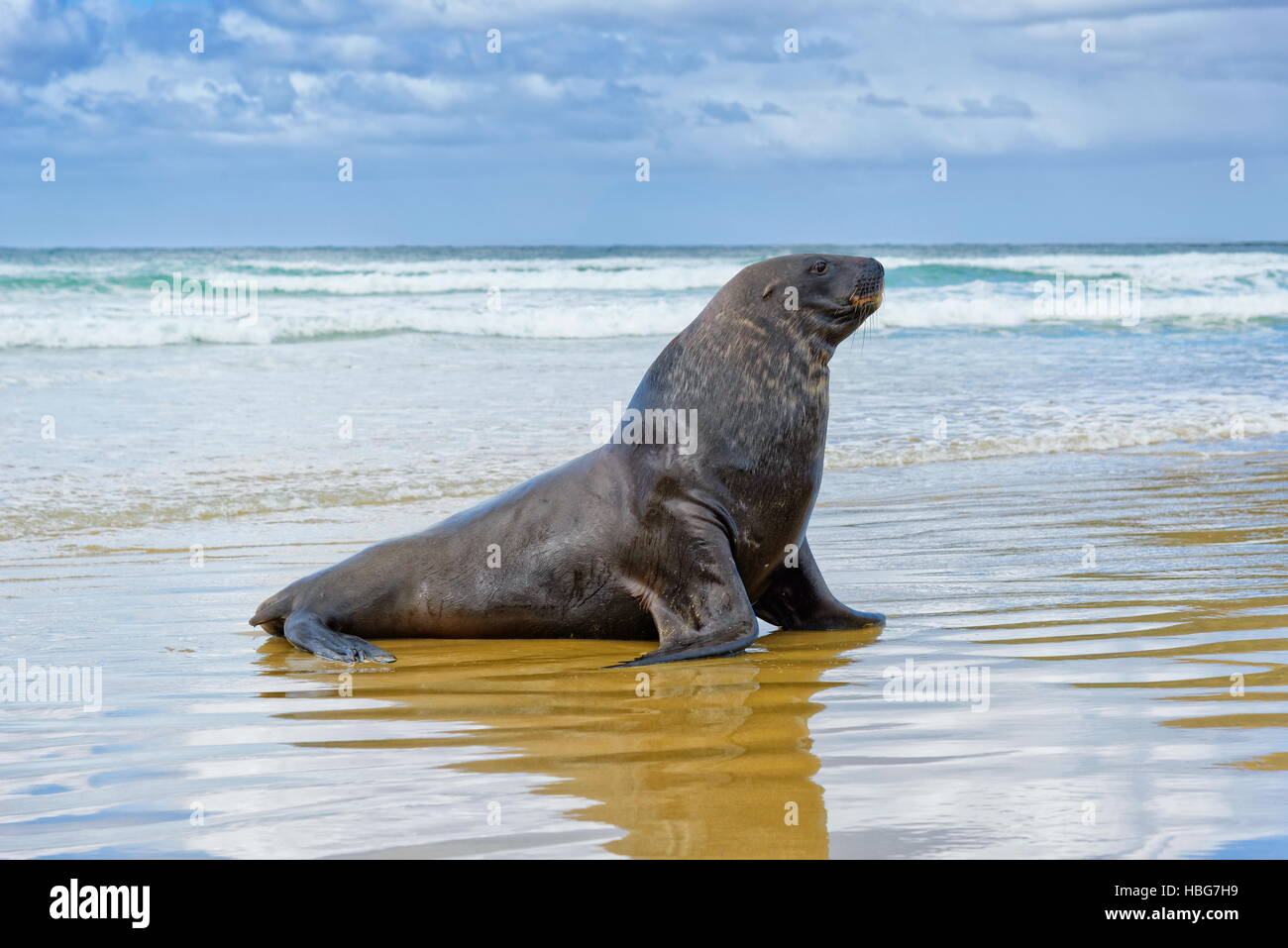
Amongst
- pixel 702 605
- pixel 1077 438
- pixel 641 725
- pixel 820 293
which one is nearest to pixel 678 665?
pixel 702 605

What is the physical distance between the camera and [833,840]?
119 inches

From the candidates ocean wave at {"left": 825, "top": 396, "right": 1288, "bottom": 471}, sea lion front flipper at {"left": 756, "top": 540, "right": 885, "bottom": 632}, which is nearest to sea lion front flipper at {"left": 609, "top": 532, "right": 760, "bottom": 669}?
sea lion front flipper at {"left": 756, "top": 540, "right": 885, "bottom": 632}

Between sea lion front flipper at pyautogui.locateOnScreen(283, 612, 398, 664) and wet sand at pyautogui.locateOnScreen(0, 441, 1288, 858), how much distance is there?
0.08 metres

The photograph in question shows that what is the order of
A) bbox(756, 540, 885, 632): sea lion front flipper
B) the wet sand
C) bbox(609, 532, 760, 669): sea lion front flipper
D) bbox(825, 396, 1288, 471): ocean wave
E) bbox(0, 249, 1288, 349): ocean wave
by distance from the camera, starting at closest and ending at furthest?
the wet sand < bbox(609, 532, 760, 669): sea lion front flipper < bbox(756, 540, 885, 632): sea lion front flipper < bbox(825, 396, 1288, 471): ocean wave < bbox(0, 249, 1288, 349): ocean wave

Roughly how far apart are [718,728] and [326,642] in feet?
6.12

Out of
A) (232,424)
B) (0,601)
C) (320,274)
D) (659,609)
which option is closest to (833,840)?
(659,609)

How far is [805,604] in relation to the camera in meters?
5.44

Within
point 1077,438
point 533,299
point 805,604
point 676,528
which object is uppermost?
point 533,299

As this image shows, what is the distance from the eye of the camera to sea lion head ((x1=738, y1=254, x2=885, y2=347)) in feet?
17.7

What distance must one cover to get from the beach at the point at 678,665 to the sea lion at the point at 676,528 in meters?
0.16

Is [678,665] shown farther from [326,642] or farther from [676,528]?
[326,642]

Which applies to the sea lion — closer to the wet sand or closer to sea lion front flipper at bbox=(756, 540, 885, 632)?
Answer: sea lion front flipper at bbox=(756, 540, 885, 632)
